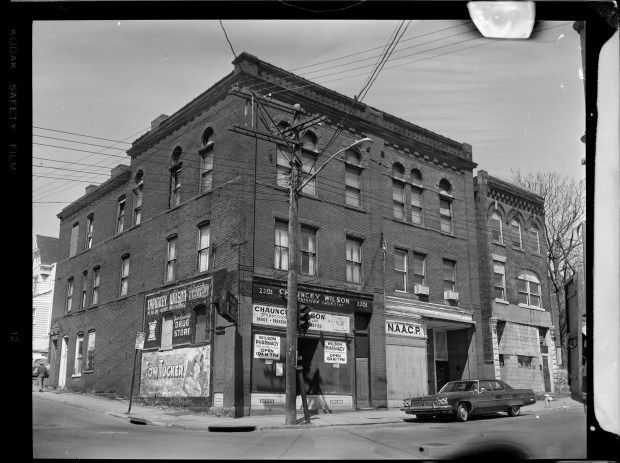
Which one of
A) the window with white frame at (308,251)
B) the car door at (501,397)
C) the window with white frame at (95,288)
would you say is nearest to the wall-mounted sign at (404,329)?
the window with white frame at (308,251)

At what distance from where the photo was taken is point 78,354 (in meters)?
6.27

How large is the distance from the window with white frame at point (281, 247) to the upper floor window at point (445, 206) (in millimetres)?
2653

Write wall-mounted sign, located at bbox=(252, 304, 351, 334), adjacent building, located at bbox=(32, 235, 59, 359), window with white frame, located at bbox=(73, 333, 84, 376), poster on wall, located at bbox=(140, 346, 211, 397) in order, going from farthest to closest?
1. wall-mounted sign, located at bbox=(252, 304, 351, 334)
2. poster on wall, located at bbox=(140, 346, 211, 397)
3. window with white frame, located at bbox=(73, 333, 84, 376)
4. adjacent building, located at bbox=(32, 235, 59, 359)

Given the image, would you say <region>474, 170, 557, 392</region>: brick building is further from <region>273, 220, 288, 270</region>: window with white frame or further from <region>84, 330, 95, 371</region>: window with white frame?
<region>84, 330, 95, 371</region>: window with white frame

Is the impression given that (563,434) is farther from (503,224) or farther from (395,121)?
(395,121)

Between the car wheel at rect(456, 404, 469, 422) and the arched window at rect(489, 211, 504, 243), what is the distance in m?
2.08

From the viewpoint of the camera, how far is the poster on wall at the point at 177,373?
7004mm

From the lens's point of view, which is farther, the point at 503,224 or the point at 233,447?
the point at 503,224

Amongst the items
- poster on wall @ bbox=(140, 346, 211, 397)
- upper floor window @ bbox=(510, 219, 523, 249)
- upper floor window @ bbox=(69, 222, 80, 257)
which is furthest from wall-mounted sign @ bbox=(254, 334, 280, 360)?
upper floor window @ bbox=(510, 219, 523, 249)

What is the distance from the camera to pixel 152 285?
751cm

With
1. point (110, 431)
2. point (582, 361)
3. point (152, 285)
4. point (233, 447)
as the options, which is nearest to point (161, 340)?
point (152, 285)

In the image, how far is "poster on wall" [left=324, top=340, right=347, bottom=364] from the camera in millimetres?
8781

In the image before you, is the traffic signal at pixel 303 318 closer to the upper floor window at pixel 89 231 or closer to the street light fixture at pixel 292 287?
the street light fixture at pixel 292 287

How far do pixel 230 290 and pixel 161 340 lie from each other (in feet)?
4.35
